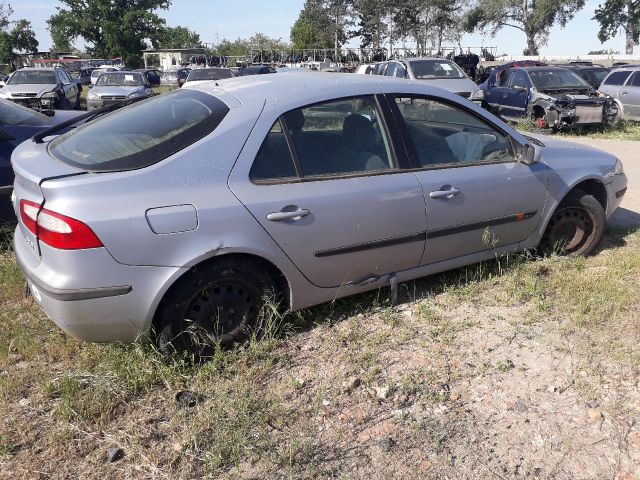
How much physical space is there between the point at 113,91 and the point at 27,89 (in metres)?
2.36

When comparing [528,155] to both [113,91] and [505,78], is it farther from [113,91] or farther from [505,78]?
[113,91]

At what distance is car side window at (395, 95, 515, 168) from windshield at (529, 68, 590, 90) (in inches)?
369

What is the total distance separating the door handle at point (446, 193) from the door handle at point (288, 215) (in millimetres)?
944

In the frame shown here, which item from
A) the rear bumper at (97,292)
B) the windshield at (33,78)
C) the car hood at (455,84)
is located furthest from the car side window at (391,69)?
the rear bumper at (97,292)

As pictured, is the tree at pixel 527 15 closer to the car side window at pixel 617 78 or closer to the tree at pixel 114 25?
the tree at pixel 114 25

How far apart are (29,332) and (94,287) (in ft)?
3.67

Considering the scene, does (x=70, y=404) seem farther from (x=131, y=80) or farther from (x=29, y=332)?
(x=131, y=80)

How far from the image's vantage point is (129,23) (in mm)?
→ 61219

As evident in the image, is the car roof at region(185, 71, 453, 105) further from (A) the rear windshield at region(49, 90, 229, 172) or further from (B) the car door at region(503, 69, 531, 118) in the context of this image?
(B) the car door at region(503, 69, 531, 118)

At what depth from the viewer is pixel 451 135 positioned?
407 cm

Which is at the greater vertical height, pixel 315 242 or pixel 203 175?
pixel 203 175

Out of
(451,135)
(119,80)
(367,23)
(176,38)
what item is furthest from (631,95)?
(176,38)

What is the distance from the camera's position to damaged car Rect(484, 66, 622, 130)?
11.6m

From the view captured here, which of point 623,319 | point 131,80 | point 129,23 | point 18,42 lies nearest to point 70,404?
point 623,319
